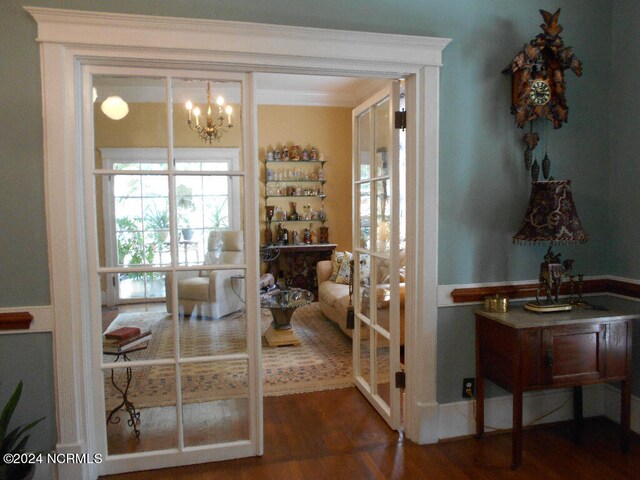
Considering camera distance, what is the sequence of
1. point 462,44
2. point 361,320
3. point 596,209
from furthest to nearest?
point 361,320, point 596,209, point 462,44

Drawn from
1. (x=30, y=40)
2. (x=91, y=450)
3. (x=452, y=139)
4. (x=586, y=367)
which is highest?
(x=30, y=40)

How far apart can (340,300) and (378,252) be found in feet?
6.36

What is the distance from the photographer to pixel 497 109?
264 cm

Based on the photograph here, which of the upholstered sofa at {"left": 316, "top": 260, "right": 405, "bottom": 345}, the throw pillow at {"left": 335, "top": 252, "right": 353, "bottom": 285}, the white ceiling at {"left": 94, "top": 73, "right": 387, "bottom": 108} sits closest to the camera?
the upholstered sofa at {"left": 316, "top": 260, "right": 405, "bottom": 345}

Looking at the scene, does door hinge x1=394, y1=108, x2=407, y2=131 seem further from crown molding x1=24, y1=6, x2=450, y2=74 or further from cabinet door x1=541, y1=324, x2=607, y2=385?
cabinet door x1=541, y1=324, x2=607, y2=385

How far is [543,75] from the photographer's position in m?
2.60

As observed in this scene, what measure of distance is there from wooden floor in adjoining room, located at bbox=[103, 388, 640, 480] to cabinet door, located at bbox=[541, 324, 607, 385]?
1.49 ft

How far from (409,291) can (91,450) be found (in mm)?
1798

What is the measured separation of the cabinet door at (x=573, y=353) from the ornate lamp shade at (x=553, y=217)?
46 centimetres

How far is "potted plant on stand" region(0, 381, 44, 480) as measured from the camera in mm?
1998

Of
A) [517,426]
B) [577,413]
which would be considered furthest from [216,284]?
[577,413]

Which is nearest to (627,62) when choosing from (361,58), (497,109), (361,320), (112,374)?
(497,109)

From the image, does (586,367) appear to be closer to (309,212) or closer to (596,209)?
(596,209)

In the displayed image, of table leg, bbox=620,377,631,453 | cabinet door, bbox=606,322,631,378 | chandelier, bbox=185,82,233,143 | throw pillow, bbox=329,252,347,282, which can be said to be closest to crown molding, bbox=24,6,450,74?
chandelier, bbox=185,82,233,143
